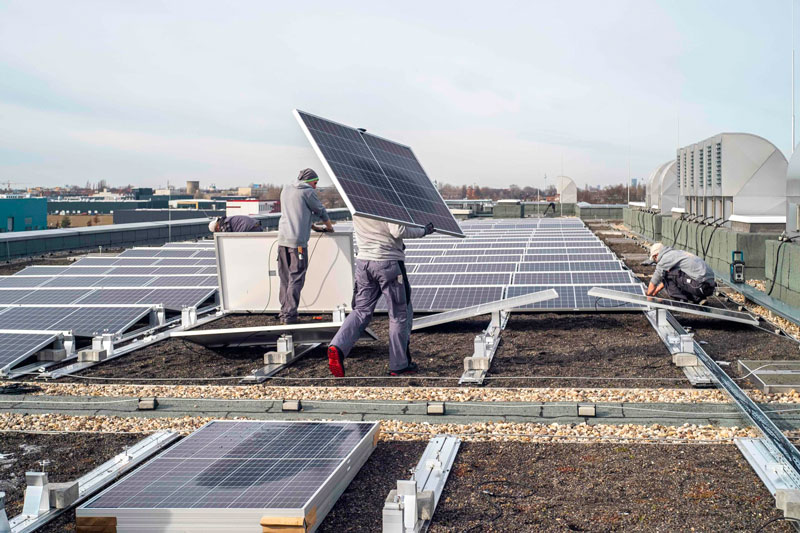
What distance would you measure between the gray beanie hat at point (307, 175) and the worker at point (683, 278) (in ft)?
17.9

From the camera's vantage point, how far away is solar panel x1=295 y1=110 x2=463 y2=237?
8.16m

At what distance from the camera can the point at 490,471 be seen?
5.38 m

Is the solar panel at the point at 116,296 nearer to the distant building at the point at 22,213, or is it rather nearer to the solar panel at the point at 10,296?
the solar panel at the point at 10,296

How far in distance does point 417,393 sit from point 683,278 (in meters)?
6.48

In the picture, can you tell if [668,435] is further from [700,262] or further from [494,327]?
[700,262]

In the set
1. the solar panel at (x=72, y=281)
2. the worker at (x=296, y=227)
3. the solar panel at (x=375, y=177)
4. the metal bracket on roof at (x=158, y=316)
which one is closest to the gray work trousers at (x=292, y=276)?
the worker at (x=296, y=227)

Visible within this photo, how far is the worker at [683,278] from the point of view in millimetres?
12172

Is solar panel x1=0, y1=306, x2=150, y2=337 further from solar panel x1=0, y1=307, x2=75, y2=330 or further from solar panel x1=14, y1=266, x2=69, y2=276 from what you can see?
solar panel x1=14, y1=266, x2=69, y2=276

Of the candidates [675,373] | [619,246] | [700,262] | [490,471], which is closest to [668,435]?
[490,471]

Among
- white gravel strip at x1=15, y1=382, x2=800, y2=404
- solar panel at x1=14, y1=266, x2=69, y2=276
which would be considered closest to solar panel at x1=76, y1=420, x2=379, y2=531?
white gravel strip at x1=15, y1=382, x2=800, y2=404

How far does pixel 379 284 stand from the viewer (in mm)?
8320

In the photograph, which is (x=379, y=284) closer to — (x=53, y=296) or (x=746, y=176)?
(x=53, y=296)

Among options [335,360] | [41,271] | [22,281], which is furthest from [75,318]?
[41,271]

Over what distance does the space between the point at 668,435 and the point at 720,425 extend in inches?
21.4
